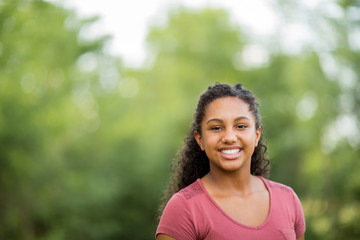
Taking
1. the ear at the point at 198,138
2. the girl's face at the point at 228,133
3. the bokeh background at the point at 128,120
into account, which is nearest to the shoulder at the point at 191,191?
the girl's face at the point at 228,133

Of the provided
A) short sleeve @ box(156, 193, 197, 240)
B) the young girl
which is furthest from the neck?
short sleeve @ box(156, 193, 197, 240)

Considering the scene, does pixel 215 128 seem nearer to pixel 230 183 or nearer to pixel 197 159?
pixel 230 183

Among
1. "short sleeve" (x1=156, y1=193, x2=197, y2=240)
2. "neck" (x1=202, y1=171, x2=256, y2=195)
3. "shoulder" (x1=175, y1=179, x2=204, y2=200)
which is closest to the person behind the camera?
"short sleeve" (x1=156, y1=193, x2=197, y2=240)

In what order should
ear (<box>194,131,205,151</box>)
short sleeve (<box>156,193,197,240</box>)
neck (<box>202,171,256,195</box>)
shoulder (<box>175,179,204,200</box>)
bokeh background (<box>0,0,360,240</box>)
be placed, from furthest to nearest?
bokeh background (<box>0,0,360,240</box>)
ear (<box>194,131,205,151</box>)
neck (<box>202,171,256,195</box>)
shoulder (<box>175,179,204,200</box>)
short sleeve (<box>156,193,197,240</box>)

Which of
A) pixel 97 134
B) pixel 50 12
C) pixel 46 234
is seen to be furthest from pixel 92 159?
pixel 50 12

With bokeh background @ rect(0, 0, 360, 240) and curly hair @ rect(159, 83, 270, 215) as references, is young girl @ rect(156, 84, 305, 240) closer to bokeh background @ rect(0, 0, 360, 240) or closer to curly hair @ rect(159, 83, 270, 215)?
curly hair @ rect(159, 83, 270, 215)

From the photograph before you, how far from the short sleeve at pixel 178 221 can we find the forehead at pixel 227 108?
0.47m

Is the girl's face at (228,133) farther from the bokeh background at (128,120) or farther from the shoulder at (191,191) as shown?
the bokeh background at (128,120)

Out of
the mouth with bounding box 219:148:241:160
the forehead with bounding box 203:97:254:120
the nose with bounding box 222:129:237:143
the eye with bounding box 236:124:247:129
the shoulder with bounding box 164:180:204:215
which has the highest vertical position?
the forehead with bounding box 203:97:254:120

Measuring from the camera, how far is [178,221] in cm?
222

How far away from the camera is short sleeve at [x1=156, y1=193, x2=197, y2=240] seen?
220cm

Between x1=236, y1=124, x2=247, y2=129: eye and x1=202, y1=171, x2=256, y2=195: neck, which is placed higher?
x1=236, y1=124, x2=247, y2=129: eye

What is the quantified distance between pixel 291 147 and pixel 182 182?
17294 millimetres

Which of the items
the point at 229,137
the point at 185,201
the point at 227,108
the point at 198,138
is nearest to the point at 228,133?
the point at 229,137
